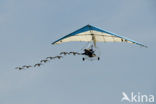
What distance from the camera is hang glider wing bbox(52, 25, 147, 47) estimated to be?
121 ft

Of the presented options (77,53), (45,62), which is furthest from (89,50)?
(45,62)

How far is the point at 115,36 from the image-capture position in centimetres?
3744

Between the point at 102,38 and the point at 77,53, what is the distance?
6215 mm

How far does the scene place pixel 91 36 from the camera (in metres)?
39.2

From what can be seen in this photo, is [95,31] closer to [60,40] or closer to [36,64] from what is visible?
[60,40]

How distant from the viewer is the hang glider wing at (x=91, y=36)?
36972 millimetres

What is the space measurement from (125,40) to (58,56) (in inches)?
395

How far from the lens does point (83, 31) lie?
3788 cm

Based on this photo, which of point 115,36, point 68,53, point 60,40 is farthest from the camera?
point 60,40

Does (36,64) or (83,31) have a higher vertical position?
(83,31)

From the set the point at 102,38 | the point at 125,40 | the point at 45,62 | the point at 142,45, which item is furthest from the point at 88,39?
the point at 45,62

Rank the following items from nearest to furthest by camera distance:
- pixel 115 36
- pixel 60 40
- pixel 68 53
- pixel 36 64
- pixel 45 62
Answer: pixel 36 64
pixel 45 62
pixel 68 53
pixel 115 36
pixel 60 40

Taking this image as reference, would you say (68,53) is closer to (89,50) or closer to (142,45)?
(89,50)

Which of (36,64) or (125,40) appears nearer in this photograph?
(36,64)
